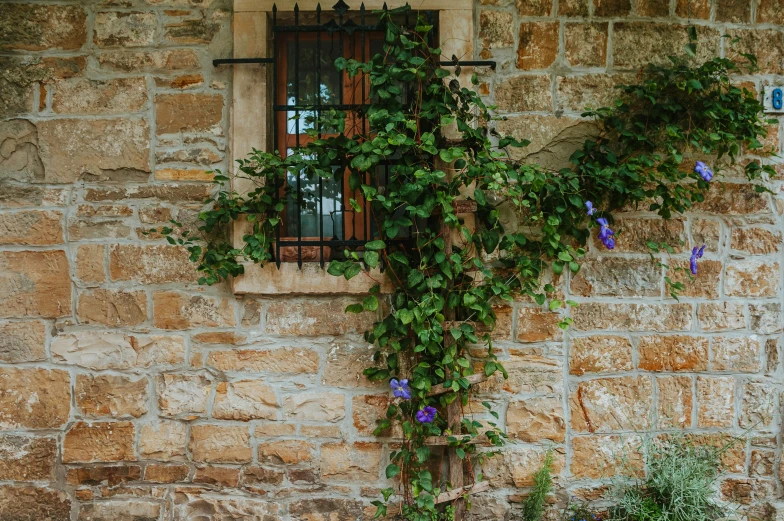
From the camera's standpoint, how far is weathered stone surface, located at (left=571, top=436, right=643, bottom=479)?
3117mm

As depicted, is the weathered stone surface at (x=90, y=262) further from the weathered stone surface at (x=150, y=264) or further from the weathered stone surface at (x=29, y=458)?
the weathered stone surface at (x=29, y=458)

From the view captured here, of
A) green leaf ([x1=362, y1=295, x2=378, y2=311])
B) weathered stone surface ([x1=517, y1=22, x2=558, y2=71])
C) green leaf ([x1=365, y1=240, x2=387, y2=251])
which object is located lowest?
green leaf ([x1=362, y1=295, x2=378, y2=311])

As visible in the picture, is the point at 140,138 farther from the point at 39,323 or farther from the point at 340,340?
the point at 340,340

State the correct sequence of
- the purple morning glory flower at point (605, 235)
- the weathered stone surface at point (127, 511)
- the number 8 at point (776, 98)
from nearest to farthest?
1. the purple morning glory flower at point (605, 235)
2. the weathered stone surface at point (127, 511)
3. the number 8 at point (776, 98)

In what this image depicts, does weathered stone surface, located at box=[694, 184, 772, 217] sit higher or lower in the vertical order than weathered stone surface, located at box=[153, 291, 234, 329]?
higher

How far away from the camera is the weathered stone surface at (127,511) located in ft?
10.1

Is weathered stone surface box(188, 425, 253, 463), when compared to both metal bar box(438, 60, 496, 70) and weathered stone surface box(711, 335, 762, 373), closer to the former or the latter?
metal bar box(438, 60, 496, 70)

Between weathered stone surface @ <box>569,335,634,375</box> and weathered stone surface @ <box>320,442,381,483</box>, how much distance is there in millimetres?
1037

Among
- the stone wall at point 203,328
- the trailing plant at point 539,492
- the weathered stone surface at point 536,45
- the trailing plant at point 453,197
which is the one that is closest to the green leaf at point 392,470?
the trailing plant at point 453,197

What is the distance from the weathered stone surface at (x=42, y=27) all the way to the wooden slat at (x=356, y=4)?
2.60 feet

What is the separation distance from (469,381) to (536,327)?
17.6 inches

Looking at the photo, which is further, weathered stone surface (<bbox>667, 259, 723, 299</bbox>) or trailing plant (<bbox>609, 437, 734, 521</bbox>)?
weathered stone surface (<bbox>667, 259, 723, 299</bbox>)

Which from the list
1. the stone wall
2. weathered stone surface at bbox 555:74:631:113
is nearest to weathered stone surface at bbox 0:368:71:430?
the stone wall

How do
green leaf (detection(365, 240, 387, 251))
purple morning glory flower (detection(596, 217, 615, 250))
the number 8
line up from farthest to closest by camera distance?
the number 8 < purple morning glory flower (detection(596, 217, 615, 250)) < green leaf (detection(365, 240, 387, 251))
